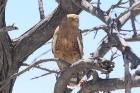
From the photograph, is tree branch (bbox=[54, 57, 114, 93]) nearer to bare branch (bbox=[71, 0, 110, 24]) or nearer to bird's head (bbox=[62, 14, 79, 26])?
bare branch (bbox=[71, 0, 110, 24])

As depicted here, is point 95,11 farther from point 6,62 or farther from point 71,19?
point 6,62

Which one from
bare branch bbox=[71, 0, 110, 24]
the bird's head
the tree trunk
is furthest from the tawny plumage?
bare branch bbox=[71, 0, 110, 24]

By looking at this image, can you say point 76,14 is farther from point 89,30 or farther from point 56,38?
point 89,30

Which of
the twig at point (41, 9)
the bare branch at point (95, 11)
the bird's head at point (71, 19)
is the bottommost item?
the bird's head at point (71, 19)

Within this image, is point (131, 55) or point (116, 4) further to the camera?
point (116, 4)

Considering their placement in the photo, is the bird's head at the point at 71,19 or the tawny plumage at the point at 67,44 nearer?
the bird's head at the point at 71,19

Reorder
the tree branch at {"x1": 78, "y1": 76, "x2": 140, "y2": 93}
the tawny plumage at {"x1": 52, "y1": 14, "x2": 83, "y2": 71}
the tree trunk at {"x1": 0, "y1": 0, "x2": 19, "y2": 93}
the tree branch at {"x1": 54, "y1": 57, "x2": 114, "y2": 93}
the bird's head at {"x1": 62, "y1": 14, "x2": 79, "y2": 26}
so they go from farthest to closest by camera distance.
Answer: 1. the tawny plumage at {"x1": 52, "y1": 14, "x2": 83, "y2": 71}
2. the bird's head at {"x1": 62, "y1": 14, "x2": 79, "y2": 26}
3. the tree trunk at {"x1": 0, "y1": 0, "x2": 19, "y2": 93}
4. the tree branch at {"x1": 78, "y1": 76, "x2": 140, "y2": 93}
5. the tree branch at {"x1": 54, "y1": 57, "x2": 114, "y2": 93}

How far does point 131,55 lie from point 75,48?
202 centimetres

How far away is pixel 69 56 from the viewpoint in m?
4.18

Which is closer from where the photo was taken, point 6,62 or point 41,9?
point 6,62

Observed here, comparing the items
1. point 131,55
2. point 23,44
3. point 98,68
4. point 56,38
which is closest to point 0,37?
point 23,44

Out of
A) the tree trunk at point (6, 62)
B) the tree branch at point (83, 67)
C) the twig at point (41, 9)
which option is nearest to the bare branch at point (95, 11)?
the tree branch at point (83, 67)

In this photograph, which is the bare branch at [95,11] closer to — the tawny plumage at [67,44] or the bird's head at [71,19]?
the bird's head at [71,19]

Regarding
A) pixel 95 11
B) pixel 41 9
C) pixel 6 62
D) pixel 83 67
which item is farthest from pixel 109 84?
pixel 41 9
